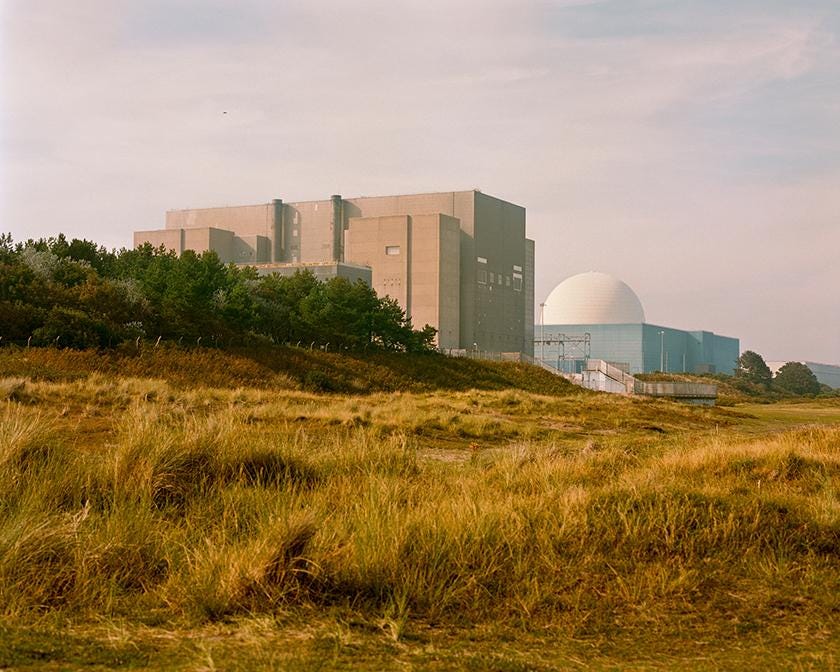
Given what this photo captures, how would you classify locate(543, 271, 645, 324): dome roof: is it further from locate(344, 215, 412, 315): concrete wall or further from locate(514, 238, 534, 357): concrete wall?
locate(344, 215, 412, 315): concrete wall

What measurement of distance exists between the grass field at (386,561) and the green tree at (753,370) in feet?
411

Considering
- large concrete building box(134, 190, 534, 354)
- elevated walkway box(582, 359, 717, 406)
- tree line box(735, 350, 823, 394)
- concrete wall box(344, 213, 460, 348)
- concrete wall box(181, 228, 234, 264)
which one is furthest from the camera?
tree line box(735, 350, 823, 394)

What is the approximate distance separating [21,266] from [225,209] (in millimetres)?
84745

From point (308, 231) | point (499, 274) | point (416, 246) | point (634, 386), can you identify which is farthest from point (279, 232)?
point (634, 386)

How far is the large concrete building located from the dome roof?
24.8 m

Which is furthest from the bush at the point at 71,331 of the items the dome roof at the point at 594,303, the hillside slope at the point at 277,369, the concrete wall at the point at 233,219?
the dome roof at the point at 594,303

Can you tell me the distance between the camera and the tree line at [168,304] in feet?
124

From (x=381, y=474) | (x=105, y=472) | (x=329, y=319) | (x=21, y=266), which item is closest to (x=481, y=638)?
(x=381, y=474)

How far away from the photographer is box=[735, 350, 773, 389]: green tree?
130 metres

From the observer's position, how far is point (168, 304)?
46.3 m

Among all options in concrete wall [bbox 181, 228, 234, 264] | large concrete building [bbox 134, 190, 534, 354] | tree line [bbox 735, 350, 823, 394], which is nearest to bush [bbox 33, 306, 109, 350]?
large concrete building [bbox 134, 190, 534, 354]

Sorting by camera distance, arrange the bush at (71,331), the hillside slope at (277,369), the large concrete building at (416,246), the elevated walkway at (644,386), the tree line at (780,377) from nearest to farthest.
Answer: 1. the hillside slope at (277,369)
2. the bush at (71,331)
3. the elevated walkway at (644,386)
4. the large concrete building at (416,246)
5. the tree line at (780,377)

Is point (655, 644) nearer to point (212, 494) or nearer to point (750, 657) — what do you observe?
point (750, 657)

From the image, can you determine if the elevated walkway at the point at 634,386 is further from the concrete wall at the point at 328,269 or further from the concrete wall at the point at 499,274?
the concrete wall at the point at 499,274
